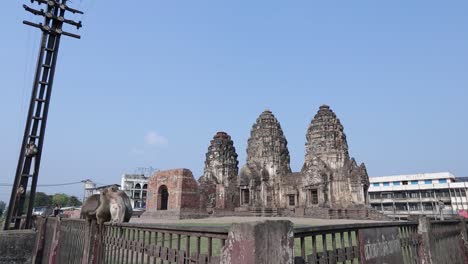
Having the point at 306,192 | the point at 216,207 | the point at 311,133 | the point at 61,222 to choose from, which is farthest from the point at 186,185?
the point at 61,222

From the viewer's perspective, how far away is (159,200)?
2528 cm

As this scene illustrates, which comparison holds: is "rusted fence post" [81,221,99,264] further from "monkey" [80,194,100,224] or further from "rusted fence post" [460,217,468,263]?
"rusted fence post" [460,217,468,263]

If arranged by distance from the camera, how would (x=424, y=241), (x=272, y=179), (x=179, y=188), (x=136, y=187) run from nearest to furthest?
(x=424, y=241) < (x=179, y=188) < (x=272, y=179) < (x=136, y=187)

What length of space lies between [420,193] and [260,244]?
2204 inches

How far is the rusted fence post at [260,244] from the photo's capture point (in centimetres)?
199

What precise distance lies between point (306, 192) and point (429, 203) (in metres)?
32.8

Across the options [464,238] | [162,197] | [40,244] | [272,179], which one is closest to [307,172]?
[272,179]

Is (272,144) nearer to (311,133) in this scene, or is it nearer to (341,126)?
(311,133)

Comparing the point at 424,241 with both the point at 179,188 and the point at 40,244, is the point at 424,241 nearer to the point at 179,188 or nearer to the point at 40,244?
the point at 40,244

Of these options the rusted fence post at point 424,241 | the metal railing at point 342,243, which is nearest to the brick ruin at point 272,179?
the rusted fence post at point 424,241

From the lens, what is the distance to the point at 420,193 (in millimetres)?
49094

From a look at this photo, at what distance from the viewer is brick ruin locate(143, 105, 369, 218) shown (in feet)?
79.0

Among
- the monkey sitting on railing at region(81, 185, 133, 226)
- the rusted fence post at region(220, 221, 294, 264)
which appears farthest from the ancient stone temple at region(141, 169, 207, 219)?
the rusted fence post at region(220, 221, 294, 264)

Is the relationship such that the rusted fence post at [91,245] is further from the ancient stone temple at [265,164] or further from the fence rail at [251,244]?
the ancient stone temple at [265,164]
